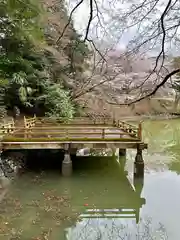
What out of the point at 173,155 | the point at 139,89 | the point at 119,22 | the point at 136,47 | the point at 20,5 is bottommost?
the point at 173,155

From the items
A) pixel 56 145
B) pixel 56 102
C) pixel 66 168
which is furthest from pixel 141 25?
pixel 56 102

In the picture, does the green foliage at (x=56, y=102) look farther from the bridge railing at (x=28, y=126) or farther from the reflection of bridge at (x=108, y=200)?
the reflection of bridge at (x=108, y=200)

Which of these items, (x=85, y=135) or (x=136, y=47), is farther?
(x=85, y=135)

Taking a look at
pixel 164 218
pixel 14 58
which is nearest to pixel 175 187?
pixel 164 218

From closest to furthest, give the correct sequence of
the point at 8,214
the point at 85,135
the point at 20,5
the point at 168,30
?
the point at 168,30
the point at 20,5
the point at 8,214
the point at 85,135

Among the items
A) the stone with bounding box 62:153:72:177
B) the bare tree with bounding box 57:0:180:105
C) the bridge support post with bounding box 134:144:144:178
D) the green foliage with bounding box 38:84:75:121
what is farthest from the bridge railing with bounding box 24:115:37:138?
the bare tree with bounding box 57:0:180:105

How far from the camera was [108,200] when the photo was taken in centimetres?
739

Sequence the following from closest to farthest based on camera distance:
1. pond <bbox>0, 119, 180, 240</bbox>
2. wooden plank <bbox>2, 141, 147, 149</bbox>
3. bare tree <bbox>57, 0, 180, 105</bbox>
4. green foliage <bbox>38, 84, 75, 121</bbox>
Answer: bare tree <bbox>57, 0, 180, 105</bbox>, pond <bbox>0, 119, 180, 240</bbox>, wooden plank <bbox>2, 141, 147, 149</bbox>, green foliage <bbox>38, 84, 75, 121</bbox>

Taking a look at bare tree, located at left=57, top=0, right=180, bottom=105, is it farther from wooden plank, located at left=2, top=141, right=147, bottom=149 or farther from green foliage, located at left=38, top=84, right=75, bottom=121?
green foliage, located at left=38, top=84, right=75, bottom=121

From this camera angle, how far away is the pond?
5598 mm

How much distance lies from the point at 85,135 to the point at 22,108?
23.2 ft

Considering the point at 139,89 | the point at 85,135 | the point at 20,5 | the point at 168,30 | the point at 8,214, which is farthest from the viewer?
the point at 85,135

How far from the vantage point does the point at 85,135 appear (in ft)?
31.6

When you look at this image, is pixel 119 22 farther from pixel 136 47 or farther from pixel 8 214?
pixel 8 214
